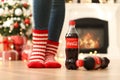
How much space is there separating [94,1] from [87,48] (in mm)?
642

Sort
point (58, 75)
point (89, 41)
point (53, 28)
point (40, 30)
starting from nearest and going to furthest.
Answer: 1. point (58, 75)
2. point (40, 30)
3. point (53, 28)
4. point (89, 41)

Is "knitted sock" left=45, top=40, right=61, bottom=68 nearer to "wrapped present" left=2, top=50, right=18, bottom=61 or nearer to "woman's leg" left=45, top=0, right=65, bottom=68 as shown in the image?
"woman's leg" left=45, top=0, right=65, bottom=68

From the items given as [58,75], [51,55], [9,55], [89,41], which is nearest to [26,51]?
[9,55]

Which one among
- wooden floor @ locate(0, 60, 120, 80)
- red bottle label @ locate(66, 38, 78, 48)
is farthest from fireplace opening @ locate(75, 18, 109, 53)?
wooden floor @ locate(0, 60, 120, 80)

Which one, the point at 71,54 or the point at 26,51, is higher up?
the point at 71,54

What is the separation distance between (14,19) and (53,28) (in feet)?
6.05

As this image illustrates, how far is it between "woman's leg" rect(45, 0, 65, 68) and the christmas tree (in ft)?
5.83

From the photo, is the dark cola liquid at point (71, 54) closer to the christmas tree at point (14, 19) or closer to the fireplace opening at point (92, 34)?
the christmas tree at point (14, 19)

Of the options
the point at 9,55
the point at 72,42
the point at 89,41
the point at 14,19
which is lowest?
the point at 89,41

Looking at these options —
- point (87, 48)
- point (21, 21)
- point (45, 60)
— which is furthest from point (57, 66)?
point (87, 48)

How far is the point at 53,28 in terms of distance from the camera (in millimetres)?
1882

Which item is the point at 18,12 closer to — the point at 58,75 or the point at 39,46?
the point at 39,46

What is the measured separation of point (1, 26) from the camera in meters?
3.68

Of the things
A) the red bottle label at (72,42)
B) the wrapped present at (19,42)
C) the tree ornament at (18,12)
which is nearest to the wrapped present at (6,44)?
the wrapped present at (19,42)
